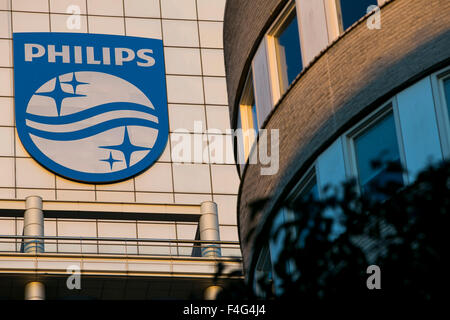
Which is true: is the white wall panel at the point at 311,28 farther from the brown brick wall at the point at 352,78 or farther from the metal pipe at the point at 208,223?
the metal pipe at the point at 208,223

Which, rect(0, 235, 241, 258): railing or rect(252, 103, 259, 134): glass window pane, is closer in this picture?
rect(252, 103, 259, 134): glass window pane

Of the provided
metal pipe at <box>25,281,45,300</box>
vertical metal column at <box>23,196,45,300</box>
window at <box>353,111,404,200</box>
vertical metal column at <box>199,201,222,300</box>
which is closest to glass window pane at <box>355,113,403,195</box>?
window at <box>353,111,404,200</box>

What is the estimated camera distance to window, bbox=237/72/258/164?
21.6 metres

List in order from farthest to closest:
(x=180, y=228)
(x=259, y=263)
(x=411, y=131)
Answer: (x=180, y=228) < (x=259, y=263) < (x=411, y=131)

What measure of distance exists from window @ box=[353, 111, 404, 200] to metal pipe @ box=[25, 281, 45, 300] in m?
24.9

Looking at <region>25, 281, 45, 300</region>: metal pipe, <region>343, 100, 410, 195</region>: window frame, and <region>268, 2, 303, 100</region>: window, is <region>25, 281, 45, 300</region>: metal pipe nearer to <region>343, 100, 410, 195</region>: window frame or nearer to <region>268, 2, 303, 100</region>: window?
<region>268, 2, 303, 100</region>: window

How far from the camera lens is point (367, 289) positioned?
10875 mm

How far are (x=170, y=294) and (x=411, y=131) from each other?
27037 millimetres

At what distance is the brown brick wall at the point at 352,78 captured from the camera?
1566 centimetres

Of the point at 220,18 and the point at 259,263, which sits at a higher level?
the point at 220,18

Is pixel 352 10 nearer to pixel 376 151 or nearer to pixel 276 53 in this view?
pixel 276 53

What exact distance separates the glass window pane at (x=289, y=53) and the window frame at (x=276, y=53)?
0.16 ft

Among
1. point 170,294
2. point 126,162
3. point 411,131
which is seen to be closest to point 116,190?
point 126,162

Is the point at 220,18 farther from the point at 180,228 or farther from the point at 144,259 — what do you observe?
the point at 144,259
